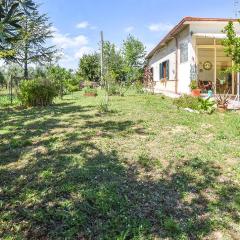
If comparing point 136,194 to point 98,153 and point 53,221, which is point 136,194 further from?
point 98,153

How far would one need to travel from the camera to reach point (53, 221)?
16.1 ft

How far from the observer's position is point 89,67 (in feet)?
168

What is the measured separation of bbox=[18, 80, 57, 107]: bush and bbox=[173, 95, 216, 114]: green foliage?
6.42 m

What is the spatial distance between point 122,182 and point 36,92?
12119 mm

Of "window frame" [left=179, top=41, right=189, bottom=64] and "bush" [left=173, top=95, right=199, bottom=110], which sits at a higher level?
"window frame" [left=179, top=41, right=189, bottom=64]

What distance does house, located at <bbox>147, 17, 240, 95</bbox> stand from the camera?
16.8 m

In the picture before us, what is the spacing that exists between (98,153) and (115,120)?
144 inches

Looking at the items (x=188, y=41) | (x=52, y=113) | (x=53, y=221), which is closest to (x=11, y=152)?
(x=53, y=221)

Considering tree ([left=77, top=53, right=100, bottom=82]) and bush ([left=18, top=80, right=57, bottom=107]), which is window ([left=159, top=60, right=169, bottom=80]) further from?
tree ([left=77, top=53, right=100, bottom=82])

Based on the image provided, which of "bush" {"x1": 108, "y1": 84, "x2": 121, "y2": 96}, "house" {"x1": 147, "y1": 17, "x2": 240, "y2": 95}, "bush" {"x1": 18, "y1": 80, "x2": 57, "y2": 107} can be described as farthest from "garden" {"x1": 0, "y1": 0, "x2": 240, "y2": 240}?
"bush" {"x1": 108, "y1": 84, "x2": 121, "y2": 96}

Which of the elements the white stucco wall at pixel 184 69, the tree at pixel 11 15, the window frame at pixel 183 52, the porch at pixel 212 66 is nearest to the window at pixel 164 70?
the porch at pixel 212 66

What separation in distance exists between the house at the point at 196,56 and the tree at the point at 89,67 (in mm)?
27110

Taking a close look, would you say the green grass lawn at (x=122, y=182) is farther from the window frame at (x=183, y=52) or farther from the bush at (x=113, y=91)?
the bush at (x=113, y=91)

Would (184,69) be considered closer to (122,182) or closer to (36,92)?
(36,92)
